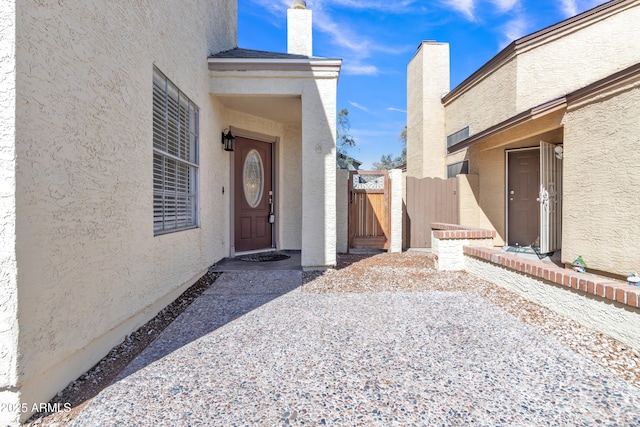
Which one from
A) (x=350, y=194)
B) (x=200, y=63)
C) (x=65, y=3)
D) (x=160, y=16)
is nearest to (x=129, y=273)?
(x=65, y=3)

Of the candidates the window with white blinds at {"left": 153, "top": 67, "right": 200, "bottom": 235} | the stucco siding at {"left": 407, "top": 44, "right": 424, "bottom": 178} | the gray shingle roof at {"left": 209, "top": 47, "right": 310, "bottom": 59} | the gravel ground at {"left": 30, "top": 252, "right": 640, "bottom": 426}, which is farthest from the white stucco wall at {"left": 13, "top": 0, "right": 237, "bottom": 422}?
the stucco siding at {"left": 407, "top": 44, "right": 424, "bottom": 178}

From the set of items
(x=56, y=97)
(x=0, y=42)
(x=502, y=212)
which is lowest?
(x=502, y=212)

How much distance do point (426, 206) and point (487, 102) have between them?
10.7 ft

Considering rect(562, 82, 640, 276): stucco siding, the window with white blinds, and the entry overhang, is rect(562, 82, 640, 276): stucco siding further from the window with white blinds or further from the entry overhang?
the window with white blinds

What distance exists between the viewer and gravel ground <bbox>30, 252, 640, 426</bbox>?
178 cm

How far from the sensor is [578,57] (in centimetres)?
693

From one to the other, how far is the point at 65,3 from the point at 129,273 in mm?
2155

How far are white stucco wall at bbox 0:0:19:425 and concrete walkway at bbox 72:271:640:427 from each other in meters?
0.53

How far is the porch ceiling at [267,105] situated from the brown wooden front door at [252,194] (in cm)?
68

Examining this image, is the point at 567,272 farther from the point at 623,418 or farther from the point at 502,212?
the point at 502,212

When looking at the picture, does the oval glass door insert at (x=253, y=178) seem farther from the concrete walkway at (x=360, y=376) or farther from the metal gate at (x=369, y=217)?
the concrete walkway at (x=360, y=376)

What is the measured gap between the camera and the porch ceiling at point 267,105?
5691 millimetres

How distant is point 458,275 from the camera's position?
5.08 meters

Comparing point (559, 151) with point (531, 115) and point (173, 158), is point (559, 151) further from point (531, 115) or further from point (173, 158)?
point (173, 158)
